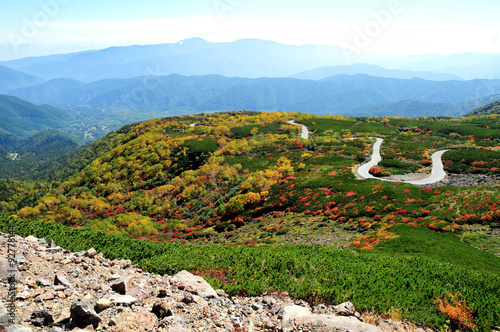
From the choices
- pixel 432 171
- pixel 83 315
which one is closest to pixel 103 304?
pixel 83 315

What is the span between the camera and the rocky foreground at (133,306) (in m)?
7.90

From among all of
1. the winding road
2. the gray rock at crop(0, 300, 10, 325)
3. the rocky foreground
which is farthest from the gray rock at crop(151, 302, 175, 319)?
the winding road

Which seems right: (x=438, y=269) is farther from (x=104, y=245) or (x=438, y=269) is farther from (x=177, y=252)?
(x=104, y=245)

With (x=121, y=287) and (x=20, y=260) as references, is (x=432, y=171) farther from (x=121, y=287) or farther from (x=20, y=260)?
(x=20, y=260)

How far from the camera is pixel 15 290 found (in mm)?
8984

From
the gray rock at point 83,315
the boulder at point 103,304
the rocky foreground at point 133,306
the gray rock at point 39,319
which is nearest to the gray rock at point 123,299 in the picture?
the rocky foreground at point 133,306

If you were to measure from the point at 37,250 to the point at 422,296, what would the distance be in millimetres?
21793

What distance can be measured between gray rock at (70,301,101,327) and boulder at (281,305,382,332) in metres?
6.62

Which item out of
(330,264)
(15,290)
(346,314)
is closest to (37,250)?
(15,290)

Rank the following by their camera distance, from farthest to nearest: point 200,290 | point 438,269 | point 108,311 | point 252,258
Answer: point 252,258 < point 438,269 < point 200,290 < point 108,311

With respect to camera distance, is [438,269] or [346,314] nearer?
[346,314]

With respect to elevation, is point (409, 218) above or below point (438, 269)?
below

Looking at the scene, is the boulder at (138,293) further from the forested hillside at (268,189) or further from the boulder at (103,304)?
the forested hillside at (268,189)

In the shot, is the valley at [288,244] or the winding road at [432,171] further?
the winding road at [432,171]
